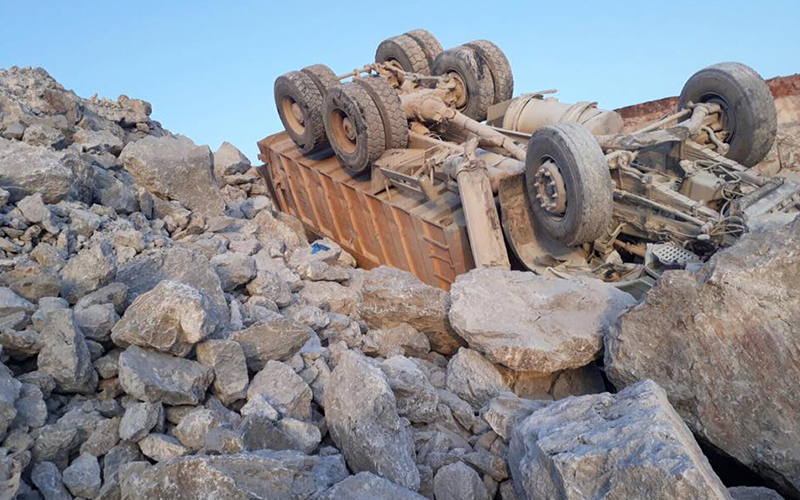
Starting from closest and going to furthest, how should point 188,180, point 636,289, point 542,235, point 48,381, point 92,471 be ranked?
point 92,471
point 48,381
point 636,289
point 542,235
point 188,180

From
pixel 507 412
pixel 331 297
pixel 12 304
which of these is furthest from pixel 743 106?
pixel 12 304

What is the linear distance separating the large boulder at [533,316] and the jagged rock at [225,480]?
1.93 m

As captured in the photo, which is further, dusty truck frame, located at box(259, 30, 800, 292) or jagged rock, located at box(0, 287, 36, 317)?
dusty truck frame, located at box(259, 30, 800, 292)

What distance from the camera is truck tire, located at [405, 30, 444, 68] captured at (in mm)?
10102

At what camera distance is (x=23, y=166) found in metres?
6.01

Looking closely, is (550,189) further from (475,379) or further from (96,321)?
(96,321)

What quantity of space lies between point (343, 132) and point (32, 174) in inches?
139

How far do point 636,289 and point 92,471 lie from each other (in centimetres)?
402

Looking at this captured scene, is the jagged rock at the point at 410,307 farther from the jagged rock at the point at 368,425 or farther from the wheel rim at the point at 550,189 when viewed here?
the jagged rock at the point at 368,425

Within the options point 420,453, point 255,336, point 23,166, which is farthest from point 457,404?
point 23,166

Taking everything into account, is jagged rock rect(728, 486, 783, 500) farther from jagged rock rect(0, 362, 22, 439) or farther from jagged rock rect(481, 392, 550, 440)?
jagged rock rect(0, 362, 22, 439)

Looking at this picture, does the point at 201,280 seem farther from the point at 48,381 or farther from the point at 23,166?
the point at 23,166

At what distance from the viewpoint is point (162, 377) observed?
11.7 feet

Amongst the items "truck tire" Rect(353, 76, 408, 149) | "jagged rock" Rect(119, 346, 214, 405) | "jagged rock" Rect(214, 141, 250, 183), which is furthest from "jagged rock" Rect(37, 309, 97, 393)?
"jagged rock" Rect(214, 141, 250, 183)
